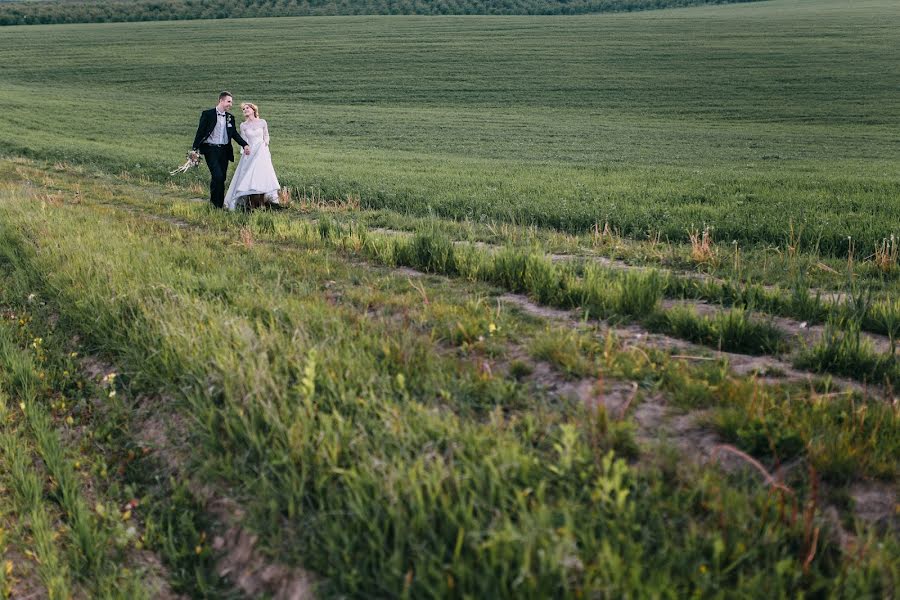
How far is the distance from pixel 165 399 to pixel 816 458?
3900 millimetres

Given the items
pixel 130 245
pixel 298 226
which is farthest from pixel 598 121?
pixel 130 245

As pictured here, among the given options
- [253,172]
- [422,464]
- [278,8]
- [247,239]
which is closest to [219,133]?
[253,172]

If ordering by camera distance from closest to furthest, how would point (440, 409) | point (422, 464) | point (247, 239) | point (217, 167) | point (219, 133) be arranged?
point (422, 464), point (440, 409), point (247, 239), point (219, 133), point (217, 167)

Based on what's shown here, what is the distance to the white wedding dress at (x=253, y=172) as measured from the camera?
43.3 feet

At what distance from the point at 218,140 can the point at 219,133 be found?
14 cm

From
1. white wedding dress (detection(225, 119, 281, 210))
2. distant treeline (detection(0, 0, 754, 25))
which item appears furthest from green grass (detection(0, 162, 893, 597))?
distant treeline (detection(0, 0, 754, 25))

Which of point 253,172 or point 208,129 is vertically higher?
point 208,129

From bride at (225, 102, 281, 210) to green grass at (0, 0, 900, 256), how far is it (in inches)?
115

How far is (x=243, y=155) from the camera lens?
1355 centimetres

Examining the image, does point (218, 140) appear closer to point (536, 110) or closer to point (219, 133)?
point (219, 133)

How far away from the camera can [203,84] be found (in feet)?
172

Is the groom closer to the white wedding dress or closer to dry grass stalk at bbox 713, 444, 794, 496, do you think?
the white wedding dress

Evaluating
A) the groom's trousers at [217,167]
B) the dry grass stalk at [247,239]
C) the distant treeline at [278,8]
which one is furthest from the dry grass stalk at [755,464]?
the distant treeline at [278,8]

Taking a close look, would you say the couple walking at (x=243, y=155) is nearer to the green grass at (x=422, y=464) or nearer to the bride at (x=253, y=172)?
the bride at (x=253, y=172)
